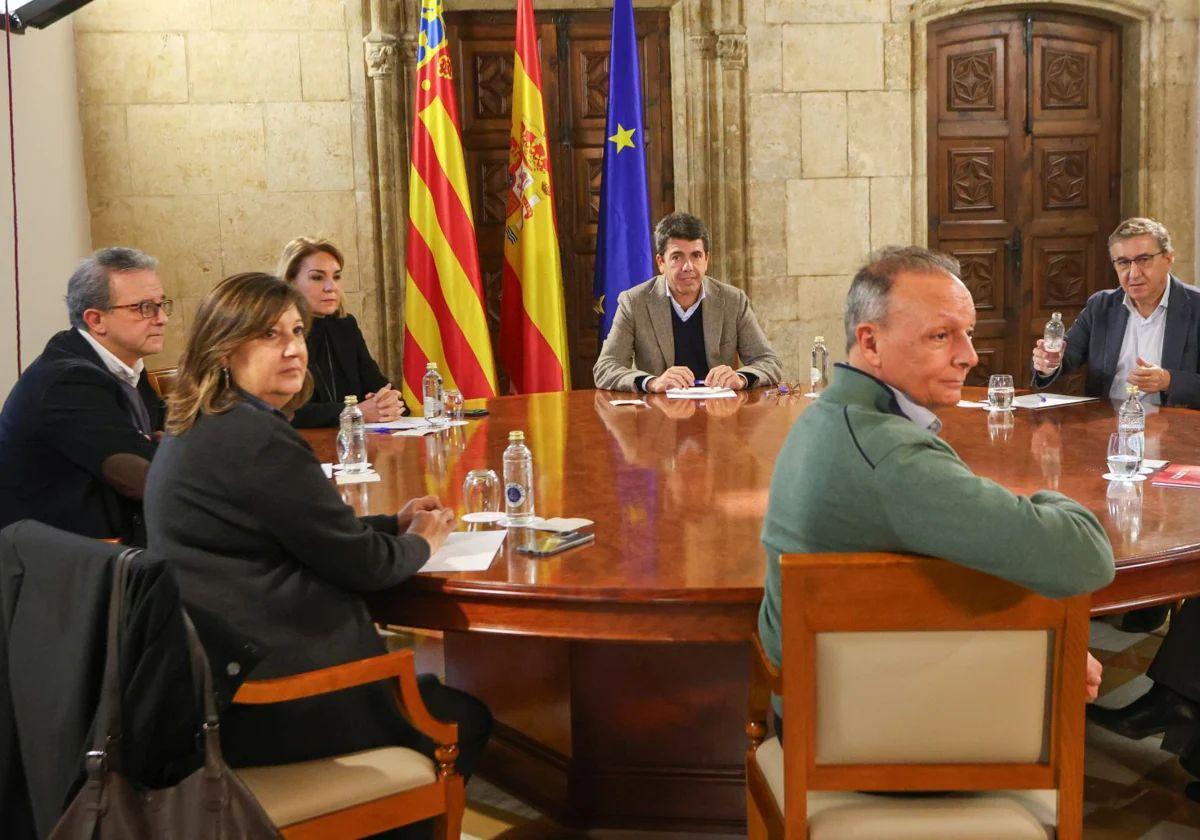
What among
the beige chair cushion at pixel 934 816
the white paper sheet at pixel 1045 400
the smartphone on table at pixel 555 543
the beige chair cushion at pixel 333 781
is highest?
the white paper sheet at pixel 1045 400

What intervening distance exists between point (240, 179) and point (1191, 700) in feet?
16.3

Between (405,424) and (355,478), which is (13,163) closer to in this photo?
(405,424)

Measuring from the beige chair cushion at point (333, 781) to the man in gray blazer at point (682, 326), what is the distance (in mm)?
2808

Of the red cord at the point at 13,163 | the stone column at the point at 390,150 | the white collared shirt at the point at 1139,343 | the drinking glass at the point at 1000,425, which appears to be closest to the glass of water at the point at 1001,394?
the drinking glass at the point at 1000,425

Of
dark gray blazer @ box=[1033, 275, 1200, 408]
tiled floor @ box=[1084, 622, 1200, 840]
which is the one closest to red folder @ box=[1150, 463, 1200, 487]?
tiled floor @ box=[1084, 622, 1200, 840]

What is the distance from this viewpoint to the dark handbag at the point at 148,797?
166cm

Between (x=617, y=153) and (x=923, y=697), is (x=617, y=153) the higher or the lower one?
the higher one

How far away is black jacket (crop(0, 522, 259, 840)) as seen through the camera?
66.9 inches

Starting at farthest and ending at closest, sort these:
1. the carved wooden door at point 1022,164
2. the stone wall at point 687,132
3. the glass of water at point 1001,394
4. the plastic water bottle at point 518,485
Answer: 1. the carved wooden door at point 1022,164
2. the stone wall at point 687,132
3. the glass of water at point 1001,394
4. the plastic water bottle at point 518,485

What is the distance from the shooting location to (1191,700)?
116 inches

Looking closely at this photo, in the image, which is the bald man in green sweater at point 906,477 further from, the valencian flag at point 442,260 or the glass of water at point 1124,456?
→ the valencian flag at point 442,260

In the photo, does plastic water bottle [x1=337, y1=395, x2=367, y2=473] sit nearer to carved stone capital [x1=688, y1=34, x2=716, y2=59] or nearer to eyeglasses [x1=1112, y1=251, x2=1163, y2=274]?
eyeglasses [x1=1112, y1=251, x2=1163, y2=274]

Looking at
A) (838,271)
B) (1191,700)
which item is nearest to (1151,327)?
(1191,700)

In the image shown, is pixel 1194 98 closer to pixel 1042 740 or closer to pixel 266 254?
pixel 266 254
